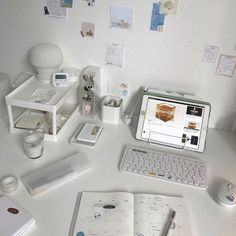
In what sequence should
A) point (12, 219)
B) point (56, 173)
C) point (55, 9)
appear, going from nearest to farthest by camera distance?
point (12, 219) → point (56, 173) → point (55, 9)

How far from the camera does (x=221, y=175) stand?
1033 millimetres

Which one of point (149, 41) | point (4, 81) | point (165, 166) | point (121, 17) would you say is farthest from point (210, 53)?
point (4, 81)

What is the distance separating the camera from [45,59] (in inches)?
47.6

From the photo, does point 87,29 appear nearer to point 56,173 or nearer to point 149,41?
point 149,41

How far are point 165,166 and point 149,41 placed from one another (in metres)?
0.54

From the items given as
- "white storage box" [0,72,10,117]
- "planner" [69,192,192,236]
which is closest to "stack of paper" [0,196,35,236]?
"planner" [69,192,192,236]

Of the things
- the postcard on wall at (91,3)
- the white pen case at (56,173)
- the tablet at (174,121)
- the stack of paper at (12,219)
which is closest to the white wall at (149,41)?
the postcard on wall at (91,3)

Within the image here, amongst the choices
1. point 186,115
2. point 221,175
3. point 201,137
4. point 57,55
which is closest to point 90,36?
point 57,55

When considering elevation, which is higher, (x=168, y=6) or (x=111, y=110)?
(x=168, y=6)

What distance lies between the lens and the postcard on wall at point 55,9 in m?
1.19

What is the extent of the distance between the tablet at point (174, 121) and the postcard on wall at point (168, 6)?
342mm

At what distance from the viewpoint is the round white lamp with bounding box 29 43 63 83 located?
121 centimetres

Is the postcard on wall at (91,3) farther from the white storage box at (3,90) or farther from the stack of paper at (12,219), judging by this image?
the stack of paper at (12,219)

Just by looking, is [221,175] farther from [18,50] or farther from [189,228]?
[18,50]
